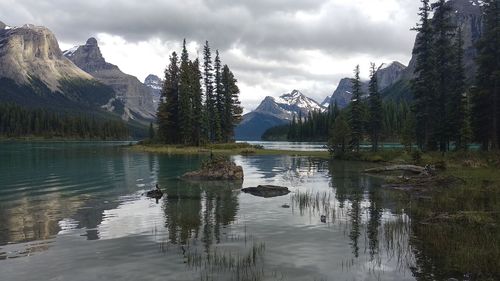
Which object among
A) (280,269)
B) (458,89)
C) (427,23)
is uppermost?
(427,23)

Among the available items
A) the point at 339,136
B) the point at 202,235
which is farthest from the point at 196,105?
the point at 202,235

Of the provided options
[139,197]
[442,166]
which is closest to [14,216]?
[139,197]

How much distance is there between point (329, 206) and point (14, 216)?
1925 cm

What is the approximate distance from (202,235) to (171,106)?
87387 mm

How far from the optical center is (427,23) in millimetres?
64688

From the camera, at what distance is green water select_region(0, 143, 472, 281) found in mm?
14648

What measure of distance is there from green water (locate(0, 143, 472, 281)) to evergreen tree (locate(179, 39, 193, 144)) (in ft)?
208

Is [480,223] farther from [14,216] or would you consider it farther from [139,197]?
[14,216]

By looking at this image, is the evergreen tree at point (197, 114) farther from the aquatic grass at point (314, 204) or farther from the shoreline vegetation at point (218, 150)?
the aquatic grass at point (314, 204)

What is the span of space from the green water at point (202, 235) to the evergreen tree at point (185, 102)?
63371mm

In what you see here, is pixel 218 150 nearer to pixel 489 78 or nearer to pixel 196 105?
pixel 196 105

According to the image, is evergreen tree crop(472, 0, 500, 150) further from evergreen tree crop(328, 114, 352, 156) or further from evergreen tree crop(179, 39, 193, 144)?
evergreen tree crop(179, 39, 193, 144)

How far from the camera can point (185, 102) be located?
99.6 metres

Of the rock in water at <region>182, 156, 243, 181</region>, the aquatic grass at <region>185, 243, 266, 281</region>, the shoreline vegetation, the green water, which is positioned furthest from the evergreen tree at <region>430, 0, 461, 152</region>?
the aquatic grass at <region>185, 243, 266, 281</region>
